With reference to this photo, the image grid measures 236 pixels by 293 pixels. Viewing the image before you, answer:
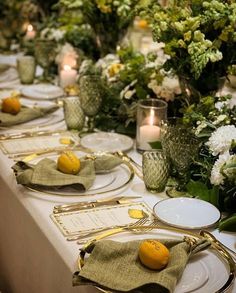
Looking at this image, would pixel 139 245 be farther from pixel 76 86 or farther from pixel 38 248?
pixel 76 86

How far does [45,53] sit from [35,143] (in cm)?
89

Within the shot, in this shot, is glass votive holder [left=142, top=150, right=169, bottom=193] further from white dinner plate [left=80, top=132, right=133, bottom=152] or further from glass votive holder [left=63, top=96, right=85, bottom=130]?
glass votive holder [left=63, top=96, right=85, bottom=130]

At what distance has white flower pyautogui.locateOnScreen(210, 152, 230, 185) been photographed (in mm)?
1376

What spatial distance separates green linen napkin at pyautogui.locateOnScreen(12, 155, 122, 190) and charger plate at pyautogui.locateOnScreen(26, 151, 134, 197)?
0.05 feet

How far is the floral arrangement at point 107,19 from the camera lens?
2.29 metres


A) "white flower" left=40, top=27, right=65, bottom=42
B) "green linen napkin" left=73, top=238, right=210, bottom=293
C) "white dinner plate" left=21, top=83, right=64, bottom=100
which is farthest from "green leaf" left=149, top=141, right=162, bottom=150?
"white flower" left=40, top=27, right=65, bottom=42

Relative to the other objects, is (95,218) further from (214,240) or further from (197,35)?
(197,35)

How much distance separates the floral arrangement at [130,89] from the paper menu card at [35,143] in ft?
0.51

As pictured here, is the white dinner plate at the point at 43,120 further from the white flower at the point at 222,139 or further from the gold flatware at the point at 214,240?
the gold flatware at the point at 214,240

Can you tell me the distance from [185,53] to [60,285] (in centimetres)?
74

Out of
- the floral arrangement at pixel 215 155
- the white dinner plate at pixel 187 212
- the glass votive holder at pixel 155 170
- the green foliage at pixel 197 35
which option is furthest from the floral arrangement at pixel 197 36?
the white dinner plate at pixel 187 212

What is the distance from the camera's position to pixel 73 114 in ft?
6.66

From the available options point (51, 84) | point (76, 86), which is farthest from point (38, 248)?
point (51, 84)

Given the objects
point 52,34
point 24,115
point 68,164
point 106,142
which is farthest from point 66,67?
point 68,164
